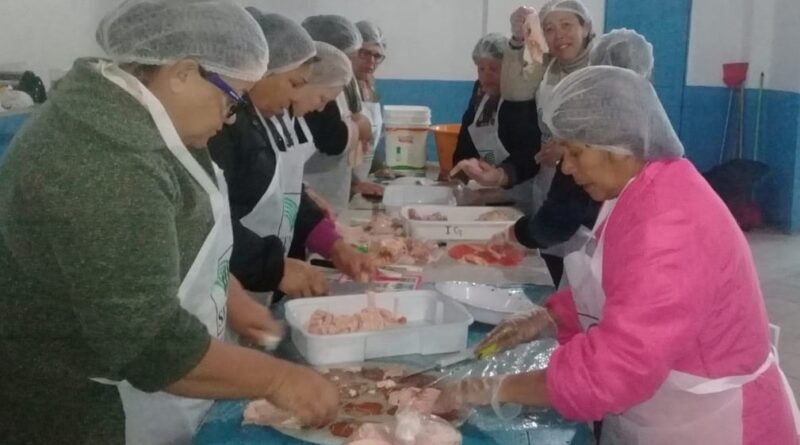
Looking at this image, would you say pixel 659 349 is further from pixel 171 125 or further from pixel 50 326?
pixel 50 326

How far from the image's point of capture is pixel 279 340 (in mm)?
1826

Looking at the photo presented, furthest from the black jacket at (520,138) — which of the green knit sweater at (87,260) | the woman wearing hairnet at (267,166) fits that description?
the green knit sweater at (87,260)

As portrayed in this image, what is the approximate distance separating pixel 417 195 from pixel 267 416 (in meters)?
2.17

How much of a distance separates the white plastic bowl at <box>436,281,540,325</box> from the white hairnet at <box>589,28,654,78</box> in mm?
938

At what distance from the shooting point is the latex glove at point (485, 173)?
336cm

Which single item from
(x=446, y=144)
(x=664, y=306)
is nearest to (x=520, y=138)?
(x=446, y=144)

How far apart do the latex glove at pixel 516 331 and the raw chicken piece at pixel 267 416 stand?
1.62 feet

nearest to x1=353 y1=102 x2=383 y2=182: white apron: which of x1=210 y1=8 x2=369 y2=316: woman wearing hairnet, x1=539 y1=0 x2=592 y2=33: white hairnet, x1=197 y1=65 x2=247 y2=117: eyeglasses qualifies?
x1=539 y1=0 x2=592 y2=33: white hairnet

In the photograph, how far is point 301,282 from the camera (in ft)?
6.95

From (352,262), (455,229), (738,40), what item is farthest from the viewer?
(738,40)

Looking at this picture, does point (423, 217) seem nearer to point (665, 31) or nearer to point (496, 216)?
point (496, 216)

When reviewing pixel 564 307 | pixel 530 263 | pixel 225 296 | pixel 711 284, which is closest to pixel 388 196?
pixel 530 263

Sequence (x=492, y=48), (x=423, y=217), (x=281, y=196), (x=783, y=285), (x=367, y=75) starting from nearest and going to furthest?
(x=281, y=196) → (x=423, y=217) → (x=492, y=48) → (x=367, y=75) → (x=783, y=285)

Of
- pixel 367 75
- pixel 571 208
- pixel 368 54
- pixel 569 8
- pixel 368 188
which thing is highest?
pixel 569 8
